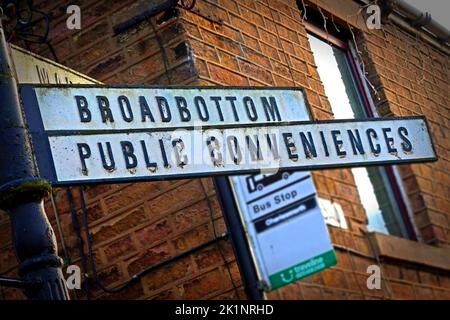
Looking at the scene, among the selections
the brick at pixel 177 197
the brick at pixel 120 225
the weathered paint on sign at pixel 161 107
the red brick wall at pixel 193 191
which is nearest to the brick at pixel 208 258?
the red brick wall at pixel 193 191

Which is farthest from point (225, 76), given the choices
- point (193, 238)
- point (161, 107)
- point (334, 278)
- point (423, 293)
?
point (161, 107)

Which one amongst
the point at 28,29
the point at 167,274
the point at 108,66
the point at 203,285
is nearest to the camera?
the point at 203,285

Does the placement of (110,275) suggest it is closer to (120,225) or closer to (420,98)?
(120,225)

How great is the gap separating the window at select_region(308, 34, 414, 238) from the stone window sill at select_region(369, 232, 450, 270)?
0.42 m

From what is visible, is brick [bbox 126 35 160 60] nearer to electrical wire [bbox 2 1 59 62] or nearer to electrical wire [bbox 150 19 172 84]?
electrical wire [bbox 150 19 172 84]

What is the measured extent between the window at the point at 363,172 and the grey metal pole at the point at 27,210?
181 inches

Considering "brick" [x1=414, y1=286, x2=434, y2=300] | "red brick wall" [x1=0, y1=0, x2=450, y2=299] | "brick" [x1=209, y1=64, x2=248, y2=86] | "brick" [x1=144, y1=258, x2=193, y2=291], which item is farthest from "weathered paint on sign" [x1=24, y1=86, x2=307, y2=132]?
"brick" [x1=414, y1=286, x2=434, y2=300]

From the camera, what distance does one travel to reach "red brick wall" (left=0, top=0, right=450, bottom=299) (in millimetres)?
5531

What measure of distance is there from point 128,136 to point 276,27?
3841 mm

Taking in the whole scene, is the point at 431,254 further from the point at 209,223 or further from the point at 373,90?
the point at 209,223

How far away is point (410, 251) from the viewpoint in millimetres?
6875

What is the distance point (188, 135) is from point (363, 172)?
430cm
